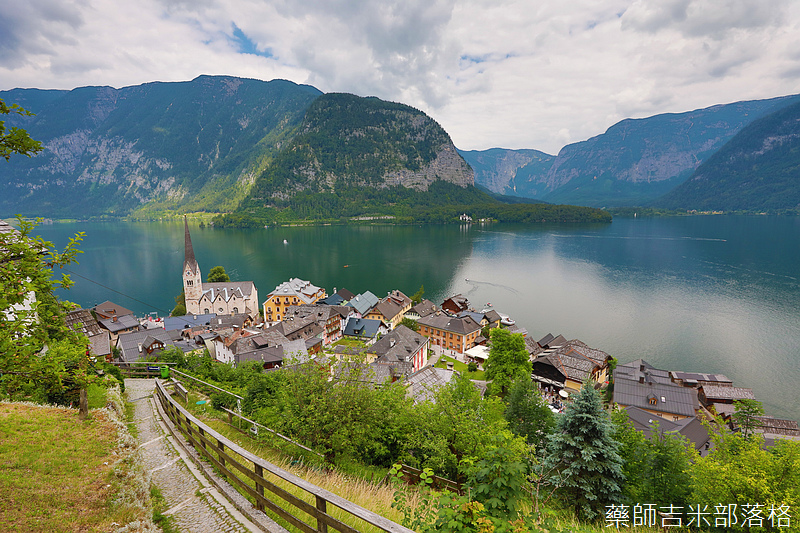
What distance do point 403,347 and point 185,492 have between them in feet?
103

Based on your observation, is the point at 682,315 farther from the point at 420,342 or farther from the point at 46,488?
the point at 46,488

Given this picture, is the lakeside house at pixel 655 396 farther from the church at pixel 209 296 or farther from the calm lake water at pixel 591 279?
the church at pixel 209 296

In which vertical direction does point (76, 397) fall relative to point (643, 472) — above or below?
above

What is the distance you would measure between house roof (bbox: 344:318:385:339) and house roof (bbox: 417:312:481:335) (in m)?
6.25

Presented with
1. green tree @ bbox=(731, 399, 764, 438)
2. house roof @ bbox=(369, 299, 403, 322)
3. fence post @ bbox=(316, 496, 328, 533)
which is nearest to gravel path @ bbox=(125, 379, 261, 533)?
fence post @ bbox=(316, 496, 328, 533)

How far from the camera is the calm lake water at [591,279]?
4388 cm

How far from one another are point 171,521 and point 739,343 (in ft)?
201

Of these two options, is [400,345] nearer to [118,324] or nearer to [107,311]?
[118,324]

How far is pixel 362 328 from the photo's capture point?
48.2 m

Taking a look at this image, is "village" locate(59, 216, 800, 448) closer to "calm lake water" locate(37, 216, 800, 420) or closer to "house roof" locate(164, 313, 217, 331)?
"house roof" locate(164, 313, 217, 331)

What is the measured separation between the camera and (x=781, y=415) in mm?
29734

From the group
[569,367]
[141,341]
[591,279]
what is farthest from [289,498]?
[591,279]

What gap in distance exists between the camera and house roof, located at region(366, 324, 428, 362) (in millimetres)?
36062

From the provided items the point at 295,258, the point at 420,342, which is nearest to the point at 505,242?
the point at 295,258
